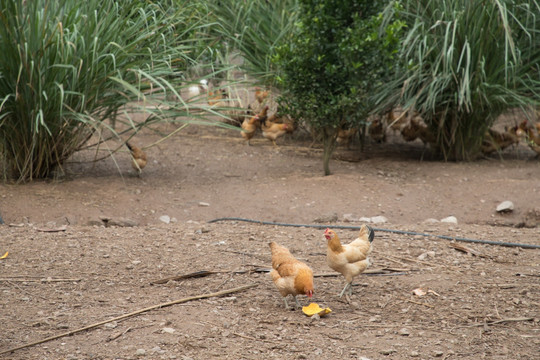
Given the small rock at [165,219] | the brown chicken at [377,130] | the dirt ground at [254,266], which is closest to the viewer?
the dirt ground at [254,266]

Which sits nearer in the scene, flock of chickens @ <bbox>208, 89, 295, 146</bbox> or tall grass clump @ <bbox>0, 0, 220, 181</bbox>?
tall grass clump @ <bbox>0, 0, 220, 181</bbox>

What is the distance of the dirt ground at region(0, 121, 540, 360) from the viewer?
2811 millimetres

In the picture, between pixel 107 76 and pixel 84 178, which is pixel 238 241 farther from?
pixel 84 178

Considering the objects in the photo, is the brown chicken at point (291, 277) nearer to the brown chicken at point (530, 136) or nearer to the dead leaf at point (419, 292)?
the dead leaf at point (419, 292)

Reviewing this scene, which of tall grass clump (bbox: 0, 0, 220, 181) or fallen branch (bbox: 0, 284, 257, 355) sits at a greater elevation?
tall grass clump (bbox: 0, 0, 220, 181)

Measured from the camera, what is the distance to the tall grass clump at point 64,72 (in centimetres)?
533

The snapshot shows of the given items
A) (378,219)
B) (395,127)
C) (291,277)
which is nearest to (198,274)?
(291,277)

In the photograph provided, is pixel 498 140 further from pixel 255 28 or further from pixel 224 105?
pixel 224 105

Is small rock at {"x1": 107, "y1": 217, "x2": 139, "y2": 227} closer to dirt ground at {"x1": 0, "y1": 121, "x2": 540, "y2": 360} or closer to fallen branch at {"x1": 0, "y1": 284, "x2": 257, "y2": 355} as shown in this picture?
dirt ground at {"x1": 0, "y1": 121, "x2": 540, "y2": 360}

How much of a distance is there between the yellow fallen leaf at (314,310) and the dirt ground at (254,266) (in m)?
0.04

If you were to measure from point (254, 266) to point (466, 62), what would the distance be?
14.0 ft

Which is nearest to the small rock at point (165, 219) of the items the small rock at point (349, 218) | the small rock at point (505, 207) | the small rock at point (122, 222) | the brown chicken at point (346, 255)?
the small rock at point (122, 222)

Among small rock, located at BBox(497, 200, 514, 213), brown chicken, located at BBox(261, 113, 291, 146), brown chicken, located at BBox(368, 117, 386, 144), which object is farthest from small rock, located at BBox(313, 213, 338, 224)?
brown chicken, located at BBox(368, 117, 386, 144)

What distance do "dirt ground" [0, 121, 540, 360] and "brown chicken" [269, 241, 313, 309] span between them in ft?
A: 0.43
